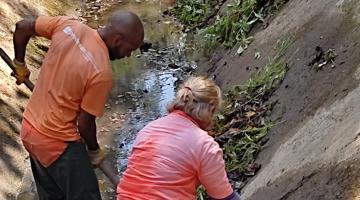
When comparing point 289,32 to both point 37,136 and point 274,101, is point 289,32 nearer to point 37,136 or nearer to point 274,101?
point 274,101

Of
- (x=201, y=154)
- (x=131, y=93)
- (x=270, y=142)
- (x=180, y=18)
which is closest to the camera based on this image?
(x=201, y=154)

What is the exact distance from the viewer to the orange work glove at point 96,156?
4777mm

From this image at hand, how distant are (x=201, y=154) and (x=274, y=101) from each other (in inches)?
137

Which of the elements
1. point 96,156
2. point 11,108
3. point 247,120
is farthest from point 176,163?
point 11,108

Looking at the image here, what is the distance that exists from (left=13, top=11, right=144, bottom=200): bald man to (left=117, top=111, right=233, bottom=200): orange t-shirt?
73cm

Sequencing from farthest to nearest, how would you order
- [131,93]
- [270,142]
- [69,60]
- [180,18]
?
[180,18]
[131,93]
[270,142]
[69,60]

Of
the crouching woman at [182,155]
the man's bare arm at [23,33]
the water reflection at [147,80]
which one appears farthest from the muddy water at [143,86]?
the crouching woman at [182,155]

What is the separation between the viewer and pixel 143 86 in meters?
10.2

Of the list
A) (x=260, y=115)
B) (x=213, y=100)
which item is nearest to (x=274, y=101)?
(x=260, y=115)

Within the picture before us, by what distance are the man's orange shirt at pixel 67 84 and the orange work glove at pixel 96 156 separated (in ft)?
0.82

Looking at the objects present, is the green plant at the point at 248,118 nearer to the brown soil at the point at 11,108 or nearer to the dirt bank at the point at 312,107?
the dirt bank at the point at 312,107

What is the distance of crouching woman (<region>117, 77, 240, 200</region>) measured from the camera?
142 inches

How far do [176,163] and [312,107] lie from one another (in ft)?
9.32

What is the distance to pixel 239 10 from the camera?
10.2 m
